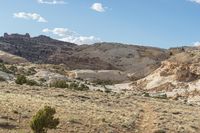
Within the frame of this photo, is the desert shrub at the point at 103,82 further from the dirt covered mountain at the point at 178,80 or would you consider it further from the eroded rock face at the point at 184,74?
the eroded rock face at the point at 184,74

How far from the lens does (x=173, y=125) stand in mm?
32250

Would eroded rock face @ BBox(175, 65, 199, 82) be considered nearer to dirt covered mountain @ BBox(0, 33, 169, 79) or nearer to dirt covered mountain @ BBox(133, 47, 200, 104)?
dirt covered mountain @ BBox(133, 47, 200, 104)

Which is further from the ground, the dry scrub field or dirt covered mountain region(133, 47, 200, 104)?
dirt covered mountain region(133, 47, 200, 104)

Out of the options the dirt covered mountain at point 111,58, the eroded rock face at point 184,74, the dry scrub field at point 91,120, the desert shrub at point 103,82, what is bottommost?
the dry scrub field at point 91,120

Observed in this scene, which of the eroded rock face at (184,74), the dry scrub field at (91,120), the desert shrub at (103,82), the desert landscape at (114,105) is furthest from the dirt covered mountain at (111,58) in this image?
the dry scrub field at (91,120)

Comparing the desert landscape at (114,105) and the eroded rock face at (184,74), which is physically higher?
the eroded rock face at (184,74)

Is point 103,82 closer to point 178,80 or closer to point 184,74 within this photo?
point 178,80

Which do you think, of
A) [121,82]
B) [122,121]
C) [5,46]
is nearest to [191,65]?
[121,82]

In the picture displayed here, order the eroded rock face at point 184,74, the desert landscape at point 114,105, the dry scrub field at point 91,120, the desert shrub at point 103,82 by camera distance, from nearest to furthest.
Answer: the dry scrub field at point 91,120
the desert landscape at point 114,105
the eroded rock face at point 184,74
the desert shrub at point 103,82

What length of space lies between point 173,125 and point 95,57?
102 m

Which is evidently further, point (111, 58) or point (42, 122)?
point (111, 58)

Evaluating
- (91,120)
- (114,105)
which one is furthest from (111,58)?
(91,120)

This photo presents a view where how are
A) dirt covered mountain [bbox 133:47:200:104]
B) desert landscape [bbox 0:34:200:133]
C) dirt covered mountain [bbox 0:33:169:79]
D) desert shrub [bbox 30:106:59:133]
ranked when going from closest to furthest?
1. desert shrub [bbox 30:106:59:133]
2. desert landscape [bbox 0:34:200:133]
3. dirt covered mountain [bbox 133:47:200:104]
4. dirt covered mountain [bbox 0:33:169:79]

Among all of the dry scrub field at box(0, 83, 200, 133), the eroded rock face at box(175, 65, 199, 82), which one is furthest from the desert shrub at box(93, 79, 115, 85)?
the dry scrub field at box(0, 83, 200, 133)
